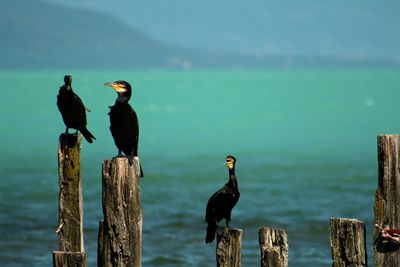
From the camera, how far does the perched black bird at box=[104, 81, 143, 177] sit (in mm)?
11359

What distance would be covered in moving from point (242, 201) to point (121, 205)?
63.2ft

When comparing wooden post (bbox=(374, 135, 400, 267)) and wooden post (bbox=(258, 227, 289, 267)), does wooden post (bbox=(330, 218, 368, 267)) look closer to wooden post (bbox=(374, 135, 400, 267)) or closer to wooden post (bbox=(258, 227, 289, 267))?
wooden post (bbox=(374, 135, 400, 267))

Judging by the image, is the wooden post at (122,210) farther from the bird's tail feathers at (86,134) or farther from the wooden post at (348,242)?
the bird's tail feathers at (86,134)

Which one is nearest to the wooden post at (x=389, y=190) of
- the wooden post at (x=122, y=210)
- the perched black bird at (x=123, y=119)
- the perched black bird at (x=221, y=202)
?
the perched black bird at (x=221, y=202)

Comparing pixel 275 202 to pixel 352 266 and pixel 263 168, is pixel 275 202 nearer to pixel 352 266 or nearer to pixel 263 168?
pixel 263 168

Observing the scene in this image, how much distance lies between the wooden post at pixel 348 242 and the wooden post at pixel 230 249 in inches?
31.2

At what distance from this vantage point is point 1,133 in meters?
72.2

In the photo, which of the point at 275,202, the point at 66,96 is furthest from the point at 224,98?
the point at 66,96

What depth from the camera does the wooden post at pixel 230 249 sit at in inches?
419

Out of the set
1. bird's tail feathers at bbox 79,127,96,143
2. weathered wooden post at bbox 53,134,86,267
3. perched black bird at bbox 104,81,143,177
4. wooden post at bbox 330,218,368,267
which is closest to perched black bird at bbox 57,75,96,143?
bird's tail feathers at bbox 79,127,96,143

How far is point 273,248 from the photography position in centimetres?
1052

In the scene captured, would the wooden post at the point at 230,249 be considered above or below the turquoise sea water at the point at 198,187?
below

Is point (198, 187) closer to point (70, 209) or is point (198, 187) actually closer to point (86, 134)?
point (86, 134)

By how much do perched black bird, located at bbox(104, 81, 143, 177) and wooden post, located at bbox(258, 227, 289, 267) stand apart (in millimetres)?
1653
